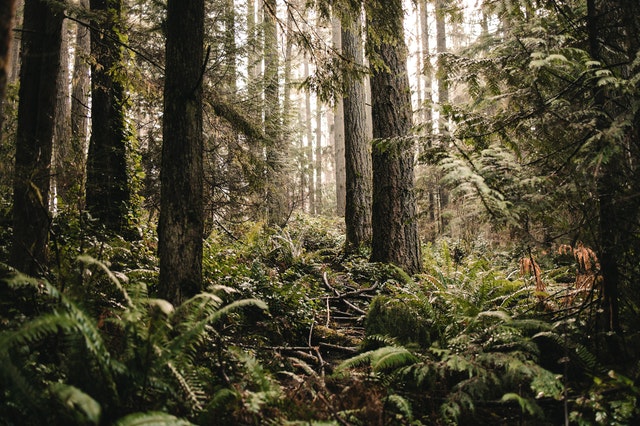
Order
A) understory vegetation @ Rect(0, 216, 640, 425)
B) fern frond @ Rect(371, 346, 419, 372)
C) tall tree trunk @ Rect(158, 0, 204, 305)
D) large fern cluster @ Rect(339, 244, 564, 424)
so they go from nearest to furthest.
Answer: understory vegetation @ Rect(0, 216, 640, 425) → large fern cluster @ Rect(339, 244, 564, 424) → fern frond @ Rect(371, 346, 419, 372) → tall tree trunk @ Rect(158, 0, 204, 305)

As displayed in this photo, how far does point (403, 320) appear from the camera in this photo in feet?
13.6

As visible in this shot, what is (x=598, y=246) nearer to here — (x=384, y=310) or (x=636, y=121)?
(x=636, y=121)

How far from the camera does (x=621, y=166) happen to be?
3.17m

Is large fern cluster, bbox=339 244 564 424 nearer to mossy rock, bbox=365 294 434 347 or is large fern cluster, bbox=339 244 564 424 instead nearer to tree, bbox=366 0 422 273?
mossy rock, bbox=365 294 434 347

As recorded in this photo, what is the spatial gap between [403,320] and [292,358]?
48.5 inches

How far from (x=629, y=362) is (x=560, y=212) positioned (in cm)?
125

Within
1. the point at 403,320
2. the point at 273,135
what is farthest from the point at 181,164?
the point at 273,135

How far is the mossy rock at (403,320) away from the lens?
13.2 ft

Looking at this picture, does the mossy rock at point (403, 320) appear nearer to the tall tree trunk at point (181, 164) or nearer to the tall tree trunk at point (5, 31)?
the tall tree trunk at point (181, 164)

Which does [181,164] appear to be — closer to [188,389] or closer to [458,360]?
[188,389]

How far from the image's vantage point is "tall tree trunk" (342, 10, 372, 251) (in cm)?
984

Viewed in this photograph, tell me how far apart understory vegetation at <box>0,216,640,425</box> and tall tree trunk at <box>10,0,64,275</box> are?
1.26 ft

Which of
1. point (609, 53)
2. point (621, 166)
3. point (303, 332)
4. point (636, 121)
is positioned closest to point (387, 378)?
point (303, 332)

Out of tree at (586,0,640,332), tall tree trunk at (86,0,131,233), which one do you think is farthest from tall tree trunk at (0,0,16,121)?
tall tree trunk at (86,0,131,233)
